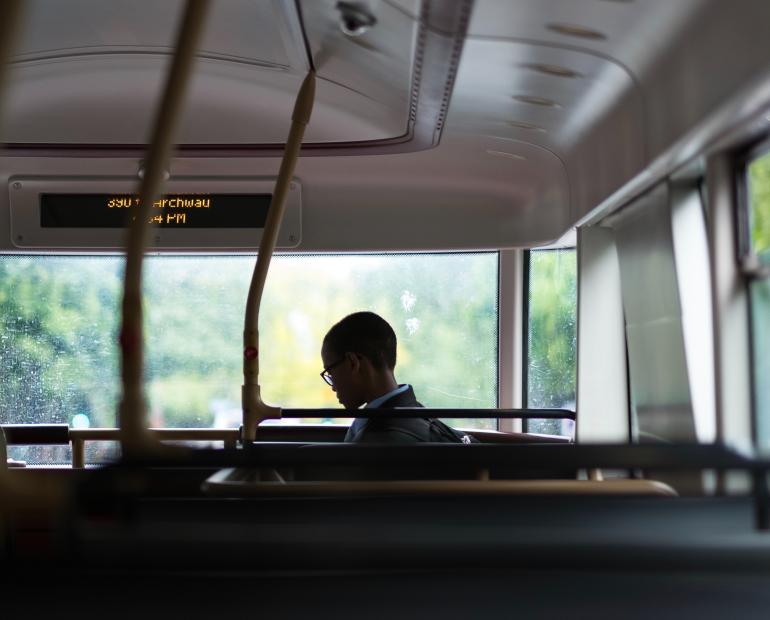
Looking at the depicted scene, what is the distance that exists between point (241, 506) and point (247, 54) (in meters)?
2.77

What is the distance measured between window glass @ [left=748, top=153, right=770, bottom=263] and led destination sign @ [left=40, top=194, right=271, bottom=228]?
9.13 feet

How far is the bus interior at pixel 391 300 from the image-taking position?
110 cm

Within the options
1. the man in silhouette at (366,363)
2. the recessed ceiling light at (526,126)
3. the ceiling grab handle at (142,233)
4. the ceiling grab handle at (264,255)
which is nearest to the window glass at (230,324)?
the recessed ceiling light at (526,126)

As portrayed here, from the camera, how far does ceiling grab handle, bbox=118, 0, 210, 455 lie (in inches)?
45.3

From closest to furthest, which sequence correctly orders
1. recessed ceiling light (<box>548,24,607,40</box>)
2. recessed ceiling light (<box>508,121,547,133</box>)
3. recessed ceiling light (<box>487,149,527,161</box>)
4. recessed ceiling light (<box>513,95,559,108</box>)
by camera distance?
recessed ceiling light (<box>548,24,607,40</box>) → recessed ceiling light (<box>513,95,559,108</box>) → recessed ceiling light (<box>508,121,547,133</box>) → recessed ceiling light (<box>487,149,527,161</box>)

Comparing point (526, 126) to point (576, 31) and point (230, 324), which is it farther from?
point (230, 324)

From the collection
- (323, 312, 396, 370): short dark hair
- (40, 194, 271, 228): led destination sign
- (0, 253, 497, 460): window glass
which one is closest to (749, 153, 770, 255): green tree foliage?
(323, 312, 396, 370): short dark hair

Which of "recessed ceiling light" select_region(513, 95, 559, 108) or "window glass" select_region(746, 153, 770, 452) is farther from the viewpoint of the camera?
"recessed ceiling light" select_region(513, 95, 559, 108)

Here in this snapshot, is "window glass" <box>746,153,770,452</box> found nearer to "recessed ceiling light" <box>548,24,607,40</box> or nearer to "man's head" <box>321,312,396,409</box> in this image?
"recessed ceiling light" <box>548,24,607,40</box>

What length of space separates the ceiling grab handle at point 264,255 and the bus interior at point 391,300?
1cm

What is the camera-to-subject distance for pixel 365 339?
11.0 ft

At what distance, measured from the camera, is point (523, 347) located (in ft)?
15.7

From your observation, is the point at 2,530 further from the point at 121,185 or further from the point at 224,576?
the point at 121,185

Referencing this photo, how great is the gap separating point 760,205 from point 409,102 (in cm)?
158
